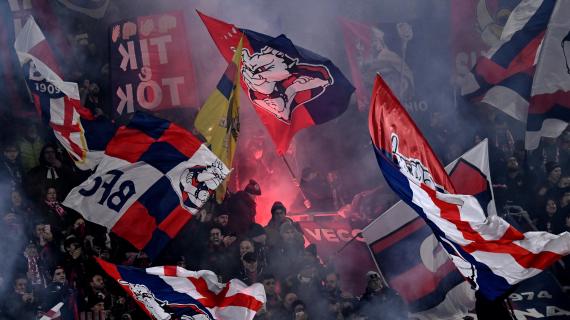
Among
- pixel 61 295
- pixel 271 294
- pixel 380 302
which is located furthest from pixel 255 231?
pixel 61 295

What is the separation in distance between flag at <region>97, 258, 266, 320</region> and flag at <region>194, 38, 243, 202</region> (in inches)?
59.7

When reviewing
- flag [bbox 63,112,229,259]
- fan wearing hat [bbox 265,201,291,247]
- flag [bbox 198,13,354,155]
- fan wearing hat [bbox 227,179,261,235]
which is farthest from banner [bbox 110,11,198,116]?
flag [bbox 63,112,229,259]

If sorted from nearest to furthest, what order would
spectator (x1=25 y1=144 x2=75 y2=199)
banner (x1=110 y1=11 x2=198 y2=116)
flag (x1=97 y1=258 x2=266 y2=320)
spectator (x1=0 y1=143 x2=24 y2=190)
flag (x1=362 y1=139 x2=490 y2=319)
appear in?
1. flag (x1=97 y1=258 x2=266 y2=320)
2. flag (x1=362 y1=139 x2=490 y2=319)
3. spectator (x1=25 y1=144 x2=75 y2=199)
4. spectator (x1=0 y1=143 x2=24 y2=190)
5. banner (x1=110 y1=11 x2=198 y2=116)

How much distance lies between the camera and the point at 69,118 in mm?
7301

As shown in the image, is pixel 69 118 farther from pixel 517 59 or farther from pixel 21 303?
pixel 517 59

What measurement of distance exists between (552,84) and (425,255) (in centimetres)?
207

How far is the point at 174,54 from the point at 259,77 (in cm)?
286

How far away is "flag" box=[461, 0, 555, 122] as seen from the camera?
25.2 ft

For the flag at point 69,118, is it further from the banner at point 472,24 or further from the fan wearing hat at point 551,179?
the banner at point 472,24

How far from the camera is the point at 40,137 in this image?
889 cm

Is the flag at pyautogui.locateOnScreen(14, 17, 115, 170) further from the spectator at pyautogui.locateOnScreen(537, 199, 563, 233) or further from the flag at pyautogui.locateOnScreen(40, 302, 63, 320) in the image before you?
the spectator at pyautogui.locateOnScreen(537, 199, 563, 233)

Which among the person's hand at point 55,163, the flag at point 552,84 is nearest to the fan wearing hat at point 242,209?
the person's hand at point 55,163

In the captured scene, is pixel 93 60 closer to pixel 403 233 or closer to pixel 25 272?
pixel 25 272

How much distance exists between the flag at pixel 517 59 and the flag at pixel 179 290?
11.9 ft
